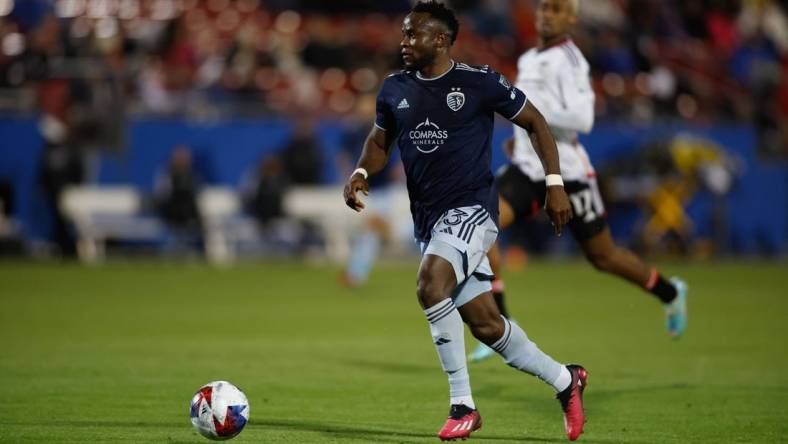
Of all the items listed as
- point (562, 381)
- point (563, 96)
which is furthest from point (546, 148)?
point (563, 96)

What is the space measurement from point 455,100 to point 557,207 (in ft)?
3.01

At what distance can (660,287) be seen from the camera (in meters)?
11.8

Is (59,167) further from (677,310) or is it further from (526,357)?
(526,357)

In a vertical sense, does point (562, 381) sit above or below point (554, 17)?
below

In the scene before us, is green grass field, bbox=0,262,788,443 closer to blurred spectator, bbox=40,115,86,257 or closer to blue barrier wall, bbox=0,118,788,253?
blurred spectator, bbox=40,115,86,257

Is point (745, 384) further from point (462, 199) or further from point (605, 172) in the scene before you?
point (605, 172)

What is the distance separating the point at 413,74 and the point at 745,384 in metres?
4.10

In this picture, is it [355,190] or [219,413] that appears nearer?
[219,413]

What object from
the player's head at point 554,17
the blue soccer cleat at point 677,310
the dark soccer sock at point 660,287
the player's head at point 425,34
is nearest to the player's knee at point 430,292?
the player's head at point 425,34

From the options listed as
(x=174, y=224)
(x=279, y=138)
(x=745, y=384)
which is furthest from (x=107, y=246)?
(x=745, y=384)

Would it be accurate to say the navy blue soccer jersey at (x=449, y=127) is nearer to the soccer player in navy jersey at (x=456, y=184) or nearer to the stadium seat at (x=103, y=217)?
the soccer player in navy jersey at (x=456, y=184)

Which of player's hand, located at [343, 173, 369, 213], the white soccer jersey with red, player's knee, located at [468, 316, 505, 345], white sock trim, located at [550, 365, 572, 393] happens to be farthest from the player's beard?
the white soccer jersey with red

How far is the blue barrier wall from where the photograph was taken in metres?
25.0

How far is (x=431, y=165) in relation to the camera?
7918 millimetres
